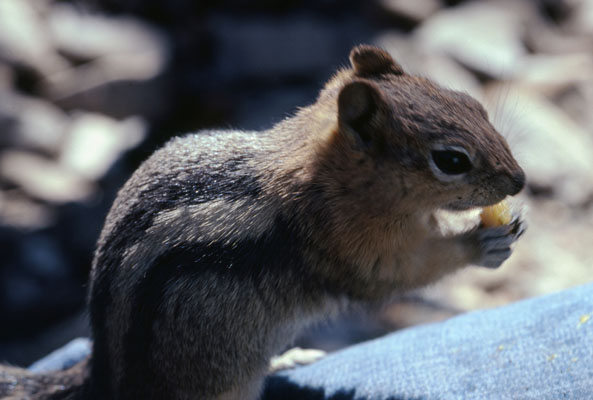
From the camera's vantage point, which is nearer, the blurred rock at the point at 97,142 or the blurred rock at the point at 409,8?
the blurred rock at the point at 97,142

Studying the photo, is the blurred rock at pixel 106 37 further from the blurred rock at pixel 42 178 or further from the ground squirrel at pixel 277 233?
the ground squirrel at pixel 277 233

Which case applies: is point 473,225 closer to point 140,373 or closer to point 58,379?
point 140,373

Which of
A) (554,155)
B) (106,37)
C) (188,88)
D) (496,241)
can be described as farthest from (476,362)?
(106,37)

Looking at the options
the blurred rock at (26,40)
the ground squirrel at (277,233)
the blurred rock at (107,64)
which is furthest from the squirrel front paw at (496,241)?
the blurred rock at (26,40)

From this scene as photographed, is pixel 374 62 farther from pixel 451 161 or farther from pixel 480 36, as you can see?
pixel 480 36

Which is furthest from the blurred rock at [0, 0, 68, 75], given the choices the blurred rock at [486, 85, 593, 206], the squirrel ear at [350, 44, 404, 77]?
the squirrel ear at [350, 44, 404, 77]

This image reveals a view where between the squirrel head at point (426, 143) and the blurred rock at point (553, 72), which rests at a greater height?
the blurred rock at point (553, 72)

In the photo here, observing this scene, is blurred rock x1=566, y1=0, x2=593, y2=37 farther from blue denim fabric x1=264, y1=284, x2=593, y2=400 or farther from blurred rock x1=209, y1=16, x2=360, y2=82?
blue denim fabric x1=264, y1=284, x2=593, y2=400
